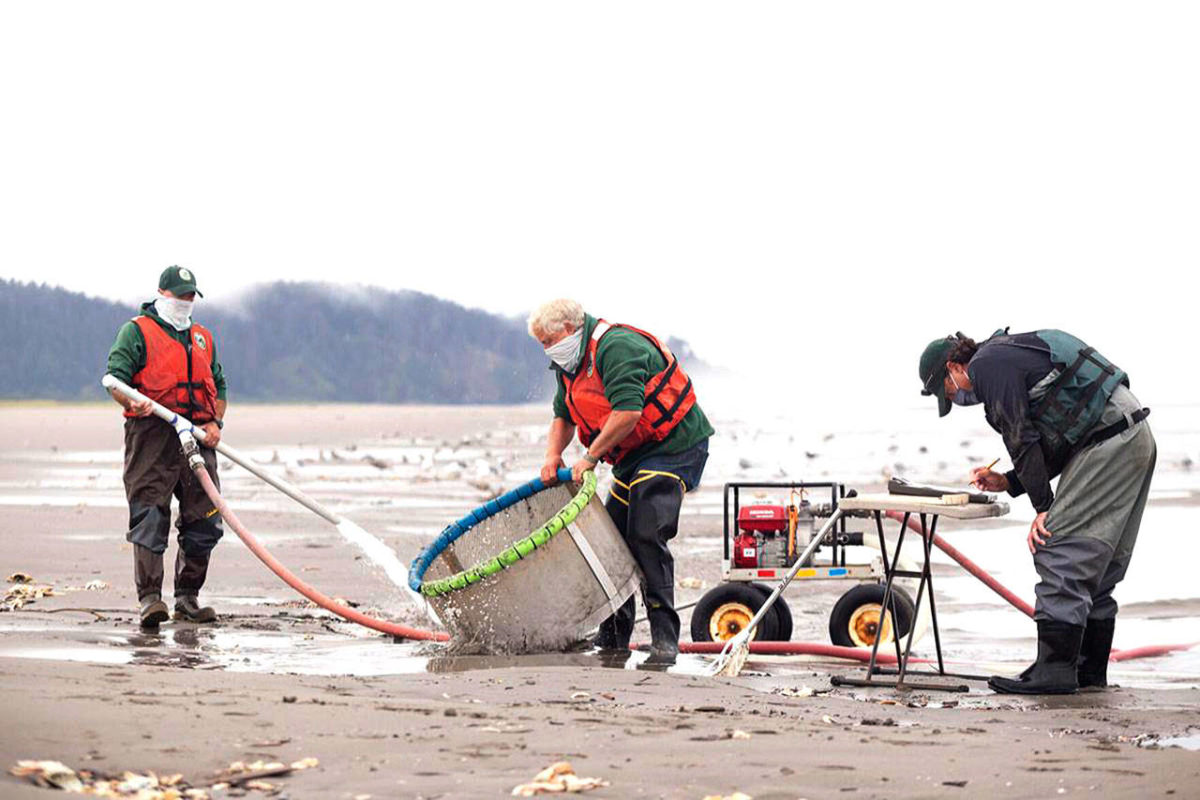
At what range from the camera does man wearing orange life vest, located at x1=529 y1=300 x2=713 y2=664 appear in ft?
25.2

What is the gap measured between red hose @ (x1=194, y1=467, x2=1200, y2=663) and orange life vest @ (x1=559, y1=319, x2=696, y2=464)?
3.51ft

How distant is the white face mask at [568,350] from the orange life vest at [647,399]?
0.05m

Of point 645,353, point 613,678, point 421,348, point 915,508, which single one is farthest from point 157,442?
A: point 421,348

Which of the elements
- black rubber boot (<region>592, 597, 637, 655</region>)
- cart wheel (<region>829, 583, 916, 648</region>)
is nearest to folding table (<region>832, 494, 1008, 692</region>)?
cart wheel (<region>829, 583, 916, 648</region>)

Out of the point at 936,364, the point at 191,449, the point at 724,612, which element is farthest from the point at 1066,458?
the point at 191,449

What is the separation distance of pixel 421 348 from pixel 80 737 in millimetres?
136792

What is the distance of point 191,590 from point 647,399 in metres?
2.99

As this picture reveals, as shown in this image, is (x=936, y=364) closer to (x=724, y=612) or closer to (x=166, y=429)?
(x=724, y=612)

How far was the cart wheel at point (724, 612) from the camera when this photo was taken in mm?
8211

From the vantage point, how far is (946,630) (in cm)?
929

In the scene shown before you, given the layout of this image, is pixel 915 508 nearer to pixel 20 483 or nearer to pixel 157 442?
pixel 157 442

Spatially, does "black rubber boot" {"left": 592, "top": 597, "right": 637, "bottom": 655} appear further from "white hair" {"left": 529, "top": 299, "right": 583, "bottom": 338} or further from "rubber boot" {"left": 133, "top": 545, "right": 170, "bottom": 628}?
"rubber boot" {"left": 133, "top": 545, "right": 170, "bottom": 628}

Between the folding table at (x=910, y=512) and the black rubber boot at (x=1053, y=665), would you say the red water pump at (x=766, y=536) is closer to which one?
the folding table at (x=910, y=512)

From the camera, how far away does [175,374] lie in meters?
9.01
